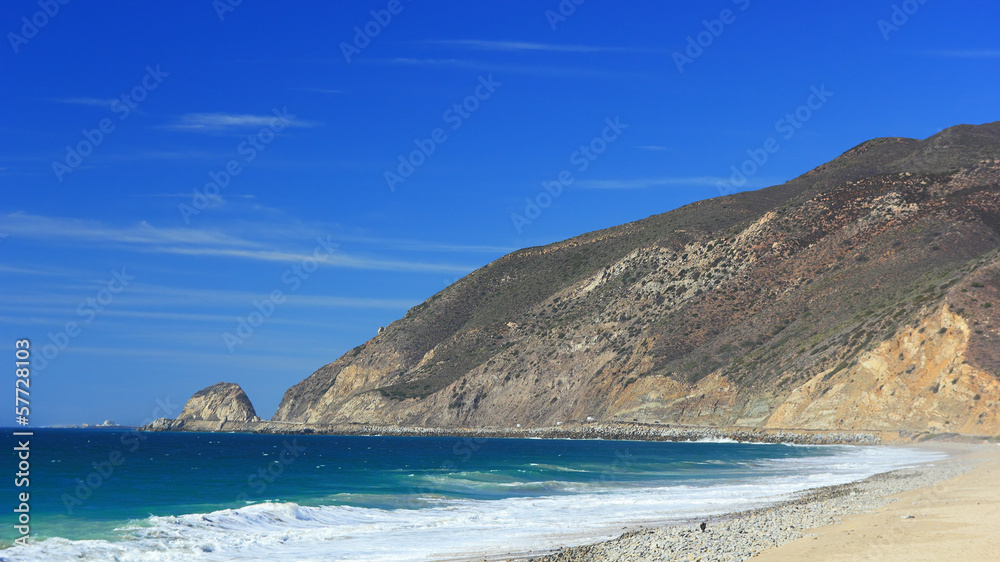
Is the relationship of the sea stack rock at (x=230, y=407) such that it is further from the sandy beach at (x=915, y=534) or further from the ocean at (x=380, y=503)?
the sandy beach at (x=915, y=534)

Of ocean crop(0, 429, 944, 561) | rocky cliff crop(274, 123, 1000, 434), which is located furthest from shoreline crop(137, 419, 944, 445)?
ocean crop(0, 429, 944, 561)

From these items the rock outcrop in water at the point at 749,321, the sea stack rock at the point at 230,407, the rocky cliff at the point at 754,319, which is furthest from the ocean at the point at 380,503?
the sea stack rock at the point at 230,407

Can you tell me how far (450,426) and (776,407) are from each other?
1974 inches

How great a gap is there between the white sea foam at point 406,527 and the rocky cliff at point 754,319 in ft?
142

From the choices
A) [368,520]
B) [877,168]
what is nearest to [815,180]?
[877,168]

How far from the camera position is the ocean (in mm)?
19594

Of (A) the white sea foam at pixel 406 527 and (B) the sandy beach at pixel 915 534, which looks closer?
(B) the sandy beach at pixel 915 534

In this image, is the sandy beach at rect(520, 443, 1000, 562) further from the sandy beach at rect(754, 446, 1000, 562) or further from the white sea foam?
the white sea foam

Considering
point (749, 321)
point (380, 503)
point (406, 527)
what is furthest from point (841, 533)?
point (749, 321)

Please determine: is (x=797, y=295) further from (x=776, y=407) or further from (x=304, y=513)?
(x=304, y=513)

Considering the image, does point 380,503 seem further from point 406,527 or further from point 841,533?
point 841,533

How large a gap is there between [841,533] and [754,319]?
81589 millimetres

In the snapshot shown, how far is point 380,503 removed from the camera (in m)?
29.3

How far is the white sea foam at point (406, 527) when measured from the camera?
18.7 m
